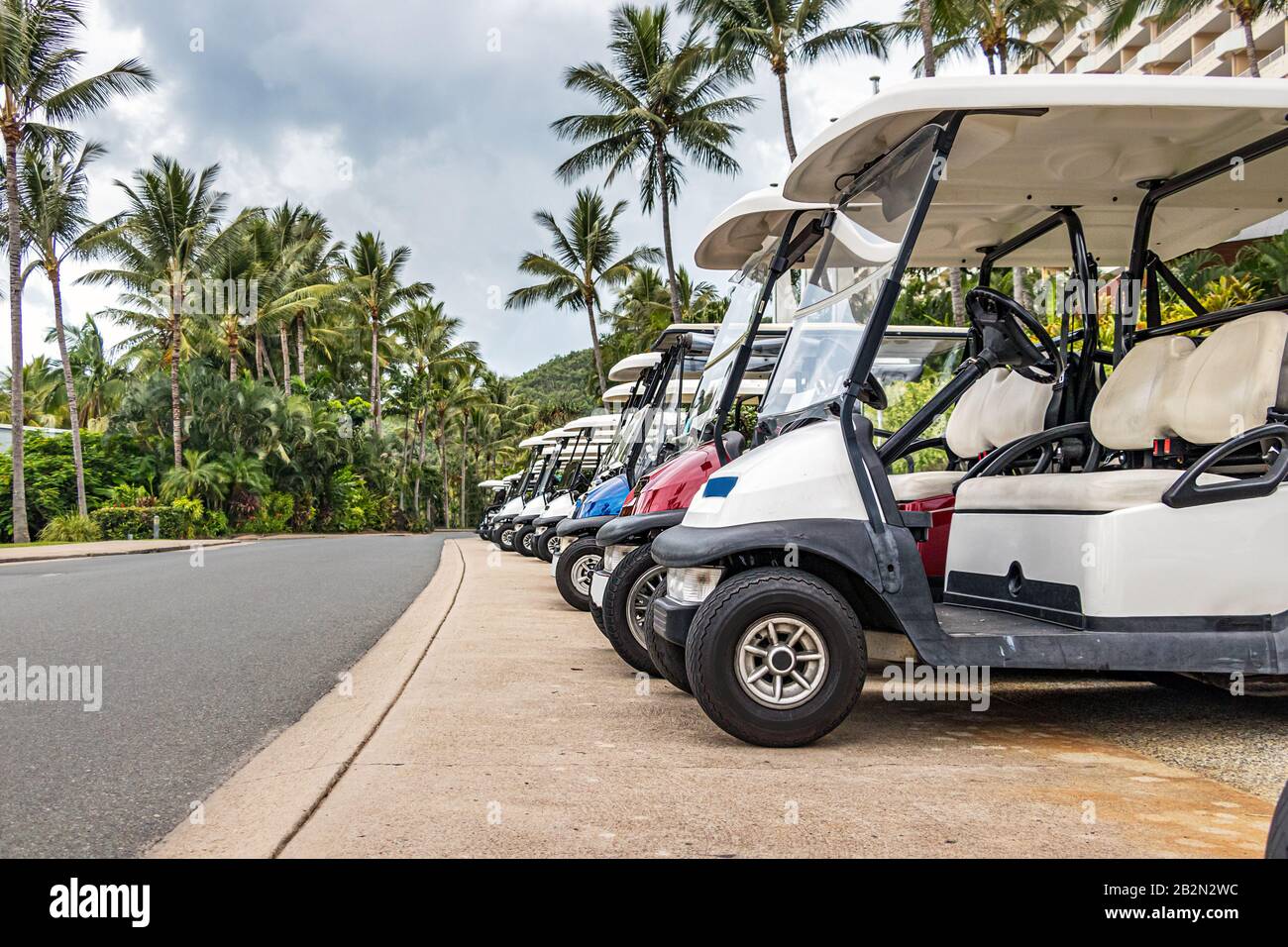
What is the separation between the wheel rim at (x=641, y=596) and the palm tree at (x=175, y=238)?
33.4 m

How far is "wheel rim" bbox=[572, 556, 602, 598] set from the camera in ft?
31.8

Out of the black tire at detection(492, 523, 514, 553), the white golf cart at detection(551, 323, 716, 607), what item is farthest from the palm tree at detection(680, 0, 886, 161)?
the white golf cart at detection(551, 323, 716, 607)

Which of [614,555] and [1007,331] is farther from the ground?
[1007,331]

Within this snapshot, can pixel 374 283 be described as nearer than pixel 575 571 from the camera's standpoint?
No

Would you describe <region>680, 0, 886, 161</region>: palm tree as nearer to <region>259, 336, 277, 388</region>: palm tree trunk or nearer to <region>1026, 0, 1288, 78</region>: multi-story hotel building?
<region>1026, 0, 1288, 78</region>: multi-story hotel building

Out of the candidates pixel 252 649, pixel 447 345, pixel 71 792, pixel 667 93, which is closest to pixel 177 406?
pixel 667 93

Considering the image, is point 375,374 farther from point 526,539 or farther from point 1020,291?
point 1020,291

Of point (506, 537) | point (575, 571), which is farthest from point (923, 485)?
A: point (506, 537)

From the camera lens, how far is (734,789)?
A: 3703 mm

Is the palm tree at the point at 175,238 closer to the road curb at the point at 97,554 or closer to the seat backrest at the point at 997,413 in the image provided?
the road curb at the point at 97,554

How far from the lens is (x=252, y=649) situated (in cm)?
750

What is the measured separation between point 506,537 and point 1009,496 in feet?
58.8

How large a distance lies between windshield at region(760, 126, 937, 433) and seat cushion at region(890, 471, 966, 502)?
836 mm

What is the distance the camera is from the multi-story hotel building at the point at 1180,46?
45312mm
